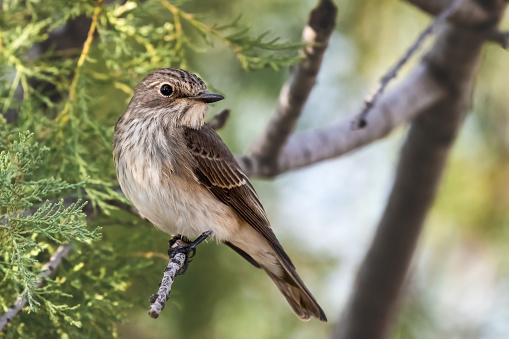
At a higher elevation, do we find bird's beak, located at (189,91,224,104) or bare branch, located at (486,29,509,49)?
bare branch, located at (486,29,509,49)

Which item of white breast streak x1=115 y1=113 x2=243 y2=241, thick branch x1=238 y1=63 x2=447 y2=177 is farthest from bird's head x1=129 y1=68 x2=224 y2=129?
thick branch x1=238 y1=63 x2=447 y2=177

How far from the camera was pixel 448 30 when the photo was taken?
491 cm

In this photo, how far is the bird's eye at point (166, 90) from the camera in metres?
3.71

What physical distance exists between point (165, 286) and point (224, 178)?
1152mm

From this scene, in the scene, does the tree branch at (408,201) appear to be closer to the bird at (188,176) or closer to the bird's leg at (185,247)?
the bird at (188,176)

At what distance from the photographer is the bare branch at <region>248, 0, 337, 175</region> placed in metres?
3.80

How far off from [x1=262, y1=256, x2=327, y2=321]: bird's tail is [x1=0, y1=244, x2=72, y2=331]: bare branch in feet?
3.36

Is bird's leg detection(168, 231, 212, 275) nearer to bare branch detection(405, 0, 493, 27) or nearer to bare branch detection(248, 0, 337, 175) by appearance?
bare branch detection(248, 0, 337, 175)

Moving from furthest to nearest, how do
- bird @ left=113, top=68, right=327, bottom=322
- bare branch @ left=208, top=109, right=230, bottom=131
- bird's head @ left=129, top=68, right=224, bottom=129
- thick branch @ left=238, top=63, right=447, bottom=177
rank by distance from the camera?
thick branch @ left=238, top=63, right=447, bottom=177 < bare branch @ left=208, top=109, right=230, bottom=131 < bird's head @ left=129, top=68, right=224, bottom=129 < bird @ left=113, top=68, right=327, bottom=322

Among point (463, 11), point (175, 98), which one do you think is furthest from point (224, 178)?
point (463, 11)

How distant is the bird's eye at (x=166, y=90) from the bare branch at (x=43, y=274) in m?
0.84

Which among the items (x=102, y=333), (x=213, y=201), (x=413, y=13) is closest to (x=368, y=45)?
(x=413, y=13)

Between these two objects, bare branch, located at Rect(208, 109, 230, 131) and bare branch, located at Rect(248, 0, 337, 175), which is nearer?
bare branch, located at Rect(248, 0, 337, 175)

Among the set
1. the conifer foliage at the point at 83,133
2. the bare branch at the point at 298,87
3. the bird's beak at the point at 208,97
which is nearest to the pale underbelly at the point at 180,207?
the conifer foliage at the point at 83,133
